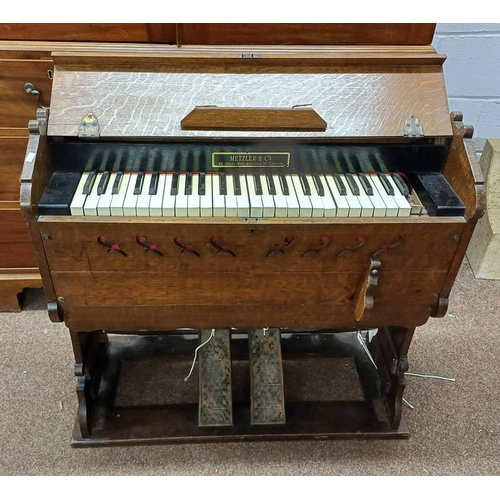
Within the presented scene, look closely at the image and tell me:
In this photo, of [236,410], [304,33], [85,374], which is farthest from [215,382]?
[304,33]

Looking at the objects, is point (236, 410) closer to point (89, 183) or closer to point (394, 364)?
point (394, 364)

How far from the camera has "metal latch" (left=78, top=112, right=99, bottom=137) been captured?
1321 millimetres

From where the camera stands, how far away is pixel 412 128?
138 cm

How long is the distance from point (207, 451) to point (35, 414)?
2.04ft

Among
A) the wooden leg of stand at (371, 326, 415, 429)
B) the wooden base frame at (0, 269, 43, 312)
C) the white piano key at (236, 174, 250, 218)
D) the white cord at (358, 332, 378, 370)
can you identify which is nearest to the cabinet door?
the white piano key at (236, 174, 250, 218)

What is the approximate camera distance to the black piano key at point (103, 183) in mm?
1286

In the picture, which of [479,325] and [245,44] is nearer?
[245,44]

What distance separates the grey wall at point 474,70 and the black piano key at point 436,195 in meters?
1.14

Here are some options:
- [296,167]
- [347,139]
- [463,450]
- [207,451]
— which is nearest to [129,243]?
[296,167]

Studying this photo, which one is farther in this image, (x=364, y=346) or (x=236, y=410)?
(x=364, y=346)

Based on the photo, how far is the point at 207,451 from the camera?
5.72ft

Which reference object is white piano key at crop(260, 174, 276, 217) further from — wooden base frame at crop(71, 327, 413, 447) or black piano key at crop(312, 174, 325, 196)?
wooden base frame at crop(71, 327, 413, 447)

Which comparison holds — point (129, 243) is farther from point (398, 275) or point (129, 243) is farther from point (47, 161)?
point (398, 275)

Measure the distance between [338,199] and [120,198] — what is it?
1.74ft
